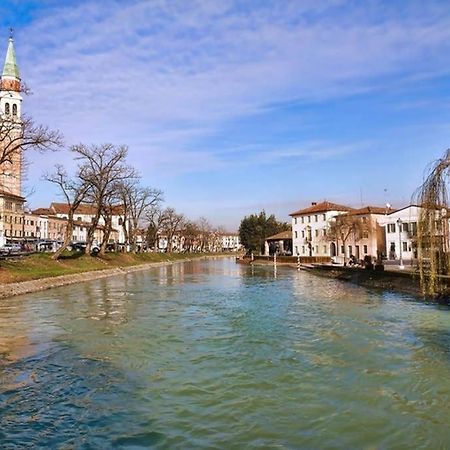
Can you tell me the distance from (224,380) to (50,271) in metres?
31.6

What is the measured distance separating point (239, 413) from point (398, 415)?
2.72 m

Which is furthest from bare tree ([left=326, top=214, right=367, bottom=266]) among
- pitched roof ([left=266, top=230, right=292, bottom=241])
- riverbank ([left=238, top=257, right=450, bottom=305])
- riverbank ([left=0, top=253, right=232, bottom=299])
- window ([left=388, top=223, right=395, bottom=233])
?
riverbank ([left=0, top=253, right=232, bottom=299])

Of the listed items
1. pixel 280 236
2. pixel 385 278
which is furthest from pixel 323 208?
pixel 385 278

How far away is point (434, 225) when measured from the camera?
58.8 feet

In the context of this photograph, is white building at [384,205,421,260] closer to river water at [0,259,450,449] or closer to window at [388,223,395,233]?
window at [388,223,395,233]

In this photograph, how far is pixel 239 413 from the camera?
8.62 metres

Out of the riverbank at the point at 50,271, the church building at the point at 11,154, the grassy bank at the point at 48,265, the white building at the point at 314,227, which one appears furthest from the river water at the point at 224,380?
the white building at the point at 314,227

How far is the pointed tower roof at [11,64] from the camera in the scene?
90794 mm

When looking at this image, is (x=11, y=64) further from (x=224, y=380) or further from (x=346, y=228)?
(x=224, y=380)

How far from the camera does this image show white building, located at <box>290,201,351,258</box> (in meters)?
90.9

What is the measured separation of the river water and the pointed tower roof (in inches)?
3250

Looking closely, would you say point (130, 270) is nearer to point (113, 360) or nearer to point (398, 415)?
point (113, 360)

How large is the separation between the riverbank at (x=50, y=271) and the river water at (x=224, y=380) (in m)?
9.86

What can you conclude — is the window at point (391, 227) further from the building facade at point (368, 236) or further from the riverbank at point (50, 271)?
the riverbank at point (50, 271)
